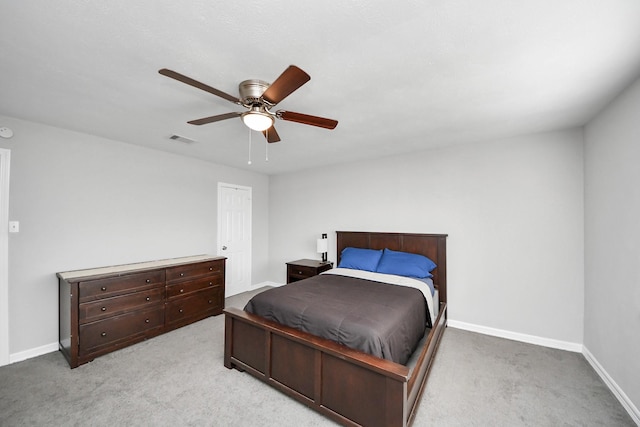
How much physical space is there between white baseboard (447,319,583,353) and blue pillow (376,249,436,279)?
0.74 m

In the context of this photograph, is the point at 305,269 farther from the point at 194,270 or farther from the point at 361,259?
the point at 194,270

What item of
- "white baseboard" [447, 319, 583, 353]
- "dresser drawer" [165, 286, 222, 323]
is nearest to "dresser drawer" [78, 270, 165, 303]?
"dresser drawer" [165, 286, 222, 323]

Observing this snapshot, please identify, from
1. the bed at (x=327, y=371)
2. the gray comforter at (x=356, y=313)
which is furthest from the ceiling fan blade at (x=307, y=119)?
the bed at (x=327, y=371)

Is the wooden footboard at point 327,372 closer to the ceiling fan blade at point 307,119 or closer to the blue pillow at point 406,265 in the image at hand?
the blue pillow at point 406,265

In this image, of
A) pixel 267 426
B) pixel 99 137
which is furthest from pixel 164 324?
pixel 99 137

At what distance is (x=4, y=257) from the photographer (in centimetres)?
253

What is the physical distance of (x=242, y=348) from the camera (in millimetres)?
2404

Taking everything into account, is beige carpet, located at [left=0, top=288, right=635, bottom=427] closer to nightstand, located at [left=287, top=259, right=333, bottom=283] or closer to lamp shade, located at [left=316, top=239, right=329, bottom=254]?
nightstand, located at [left=287, top=259, right=333, bottom=283]

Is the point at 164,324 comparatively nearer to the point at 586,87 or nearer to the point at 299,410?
the point at 299,410

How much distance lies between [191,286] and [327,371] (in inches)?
96.0

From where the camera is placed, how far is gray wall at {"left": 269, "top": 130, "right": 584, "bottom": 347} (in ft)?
9.37

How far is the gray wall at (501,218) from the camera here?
2855 mm

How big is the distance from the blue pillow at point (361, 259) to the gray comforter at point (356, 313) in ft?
2.18

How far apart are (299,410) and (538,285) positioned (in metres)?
2.96
